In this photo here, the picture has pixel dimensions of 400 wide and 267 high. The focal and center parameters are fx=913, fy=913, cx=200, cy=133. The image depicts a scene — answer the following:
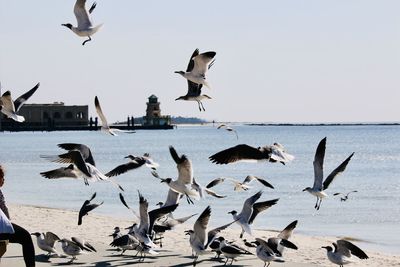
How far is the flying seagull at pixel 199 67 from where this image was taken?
1566 centimetres

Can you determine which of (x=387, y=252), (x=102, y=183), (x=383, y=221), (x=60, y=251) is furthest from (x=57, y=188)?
(x=60, y=251)

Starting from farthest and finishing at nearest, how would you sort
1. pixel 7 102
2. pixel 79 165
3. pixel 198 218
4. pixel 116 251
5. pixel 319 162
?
pixel 116 251, pixel 7 102, pixel 319 162, pixel 79 165, pixel 198 218

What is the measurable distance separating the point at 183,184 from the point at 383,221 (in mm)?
17580

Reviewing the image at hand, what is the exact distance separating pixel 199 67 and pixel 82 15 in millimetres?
2224

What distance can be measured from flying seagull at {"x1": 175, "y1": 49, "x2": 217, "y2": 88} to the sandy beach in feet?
10.4

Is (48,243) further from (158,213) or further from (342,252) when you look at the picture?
(342,252)

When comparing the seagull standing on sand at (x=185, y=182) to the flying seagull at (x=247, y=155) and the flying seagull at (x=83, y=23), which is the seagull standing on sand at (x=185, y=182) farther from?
the flying seagull at (x=83, y=23)

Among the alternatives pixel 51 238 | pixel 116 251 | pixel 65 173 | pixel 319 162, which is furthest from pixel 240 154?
pixel 51 238

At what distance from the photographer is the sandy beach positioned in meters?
15.8

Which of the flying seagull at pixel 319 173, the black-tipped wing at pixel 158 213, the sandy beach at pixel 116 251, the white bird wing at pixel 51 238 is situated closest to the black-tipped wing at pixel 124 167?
the sandy beach at pixel 116 251

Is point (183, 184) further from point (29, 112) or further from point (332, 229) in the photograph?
point (29, 112)

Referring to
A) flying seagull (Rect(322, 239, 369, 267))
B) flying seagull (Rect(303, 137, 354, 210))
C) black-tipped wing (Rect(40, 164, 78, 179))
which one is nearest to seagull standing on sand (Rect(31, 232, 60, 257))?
black-tipped wing (Rect(40, 164, 78, 179))

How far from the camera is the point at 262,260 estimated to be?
15.6 metres

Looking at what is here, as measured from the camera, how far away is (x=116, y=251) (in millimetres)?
17203
